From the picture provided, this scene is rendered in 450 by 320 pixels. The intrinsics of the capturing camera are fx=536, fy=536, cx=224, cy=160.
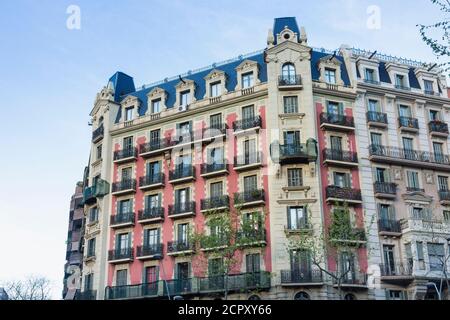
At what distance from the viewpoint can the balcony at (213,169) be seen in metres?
37.9

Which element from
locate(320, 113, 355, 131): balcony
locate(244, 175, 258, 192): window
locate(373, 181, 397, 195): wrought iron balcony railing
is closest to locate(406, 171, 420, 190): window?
locate(373, 181, 397, 195): wrought iron balcony railing

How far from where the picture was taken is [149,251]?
3853 centimetres

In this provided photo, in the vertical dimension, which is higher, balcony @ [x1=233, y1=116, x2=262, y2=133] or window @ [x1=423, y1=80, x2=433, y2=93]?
window @ [x1=423, y1=80, x2=433, y2=93]

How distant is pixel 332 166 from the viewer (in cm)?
3703

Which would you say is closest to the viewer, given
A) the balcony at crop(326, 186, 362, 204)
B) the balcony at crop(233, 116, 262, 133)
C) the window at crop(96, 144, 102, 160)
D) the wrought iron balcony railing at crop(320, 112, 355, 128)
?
the balcony at crop(326, 186, 362, 204)

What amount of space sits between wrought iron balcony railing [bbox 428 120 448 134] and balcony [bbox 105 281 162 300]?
23180mm

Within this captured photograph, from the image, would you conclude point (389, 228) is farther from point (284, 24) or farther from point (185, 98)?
point (185, 98)

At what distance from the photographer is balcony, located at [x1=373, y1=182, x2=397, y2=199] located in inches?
1454

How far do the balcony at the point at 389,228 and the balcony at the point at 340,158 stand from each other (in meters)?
4.35

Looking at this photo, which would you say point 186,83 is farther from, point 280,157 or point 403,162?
point 403,162

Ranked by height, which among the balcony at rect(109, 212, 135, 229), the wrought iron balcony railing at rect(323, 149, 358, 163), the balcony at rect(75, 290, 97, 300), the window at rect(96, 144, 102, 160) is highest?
the window at rect(96, 144, 102, 160)

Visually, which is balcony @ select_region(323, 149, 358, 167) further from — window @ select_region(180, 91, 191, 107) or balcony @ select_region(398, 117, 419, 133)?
window @ select_region(180, 91, 191, 107)

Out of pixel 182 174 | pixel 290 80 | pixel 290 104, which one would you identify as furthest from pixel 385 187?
pixel 182 174

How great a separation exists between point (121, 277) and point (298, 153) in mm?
15781
